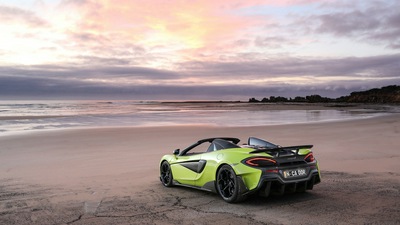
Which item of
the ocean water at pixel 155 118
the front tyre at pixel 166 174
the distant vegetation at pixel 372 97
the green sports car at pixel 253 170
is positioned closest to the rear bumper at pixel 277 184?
the green sports car at pixel 253 170

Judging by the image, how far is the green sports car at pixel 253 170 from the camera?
686cm

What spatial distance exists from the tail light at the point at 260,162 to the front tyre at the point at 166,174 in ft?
8.51

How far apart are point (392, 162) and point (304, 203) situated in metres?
6.13

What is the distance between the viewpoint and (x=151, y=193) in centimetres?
833

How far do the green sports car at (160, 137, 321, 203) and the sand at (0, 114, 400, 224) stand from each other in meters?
0.26

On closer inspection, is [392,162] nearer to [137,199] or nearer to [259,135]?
[137,199]

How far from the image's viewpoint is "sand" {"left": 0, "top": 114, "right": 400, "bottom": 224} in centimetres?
625

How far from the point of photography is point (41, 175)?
1066 cm

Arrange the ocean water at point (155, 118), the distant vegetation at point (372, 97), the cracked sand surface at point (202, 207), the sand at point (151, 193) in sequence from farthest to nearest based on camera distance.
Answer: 1. the distant vegetation at point (372, 97)
2. the ocean water at point (155, 118)
3. the sand at point (151, 193)
4. the cracked sand surface at point (202, 207)

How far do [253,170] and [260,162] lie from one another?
20 centimetres

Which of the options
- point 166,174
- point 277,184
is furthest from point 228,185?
point 166,174

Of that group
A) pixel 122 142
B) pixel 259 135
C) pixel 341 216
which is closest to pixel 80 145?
pixel 122 142

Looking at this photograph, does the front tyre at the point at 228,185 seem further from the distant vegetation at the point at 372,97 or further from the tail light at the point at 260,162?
the distant vegetation at the point at 372,97

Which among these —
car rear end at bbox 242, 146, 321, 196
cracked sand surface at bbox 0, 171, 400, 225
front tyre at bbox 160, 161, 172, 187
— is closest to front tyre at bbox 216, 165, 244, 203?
cracked sand surface at bbox 0, 171, 400, 225
